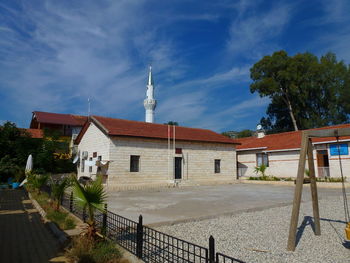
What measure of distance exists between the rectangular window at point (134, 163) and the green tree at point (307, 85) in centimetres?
2697

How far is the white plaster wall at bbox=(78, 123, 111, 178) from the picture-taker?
1819cm

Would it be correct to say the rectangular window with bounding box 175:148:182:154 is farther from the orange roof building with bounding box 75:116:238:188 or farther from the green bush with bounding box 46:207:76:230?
the green bush with bounding box 46:207:76:230

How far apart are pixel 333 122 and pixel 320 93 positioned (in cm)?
475

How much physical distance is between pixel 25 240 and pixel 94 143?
14445mm

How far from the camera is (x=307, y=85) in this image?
3697 centimetres

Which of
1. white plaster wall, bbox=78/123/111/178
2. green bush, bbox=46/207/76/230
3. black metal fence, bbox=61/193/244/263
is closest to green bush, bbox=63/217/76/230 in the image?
green bush, bbox=46/207/76/230

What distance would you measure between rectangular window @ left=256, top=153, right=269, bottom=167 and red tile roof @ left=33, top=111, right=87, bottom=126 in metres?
26.7

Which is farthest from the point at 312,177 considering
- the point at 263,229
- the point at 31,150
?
the point at 31,150

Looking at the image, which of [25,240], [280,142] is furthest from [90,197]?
[280,142]

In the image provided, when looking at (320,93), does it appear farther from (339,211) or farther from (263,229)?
(263,229)

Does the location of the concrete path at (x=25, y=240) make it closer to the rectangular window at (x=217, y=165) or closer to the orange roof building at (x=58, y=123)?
the rectangular window at (x=217, y=165)

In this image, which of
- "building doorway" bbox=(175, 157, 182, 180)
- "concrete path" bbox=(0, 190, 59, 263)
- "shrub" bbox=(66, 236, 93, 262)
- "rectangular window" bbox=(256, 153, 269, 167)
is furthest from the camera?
"rectangular window" bbox=(256, 153, 269, 167)

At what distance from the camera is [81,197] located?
4875 mm

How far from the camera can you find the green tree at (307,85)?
3706cm
